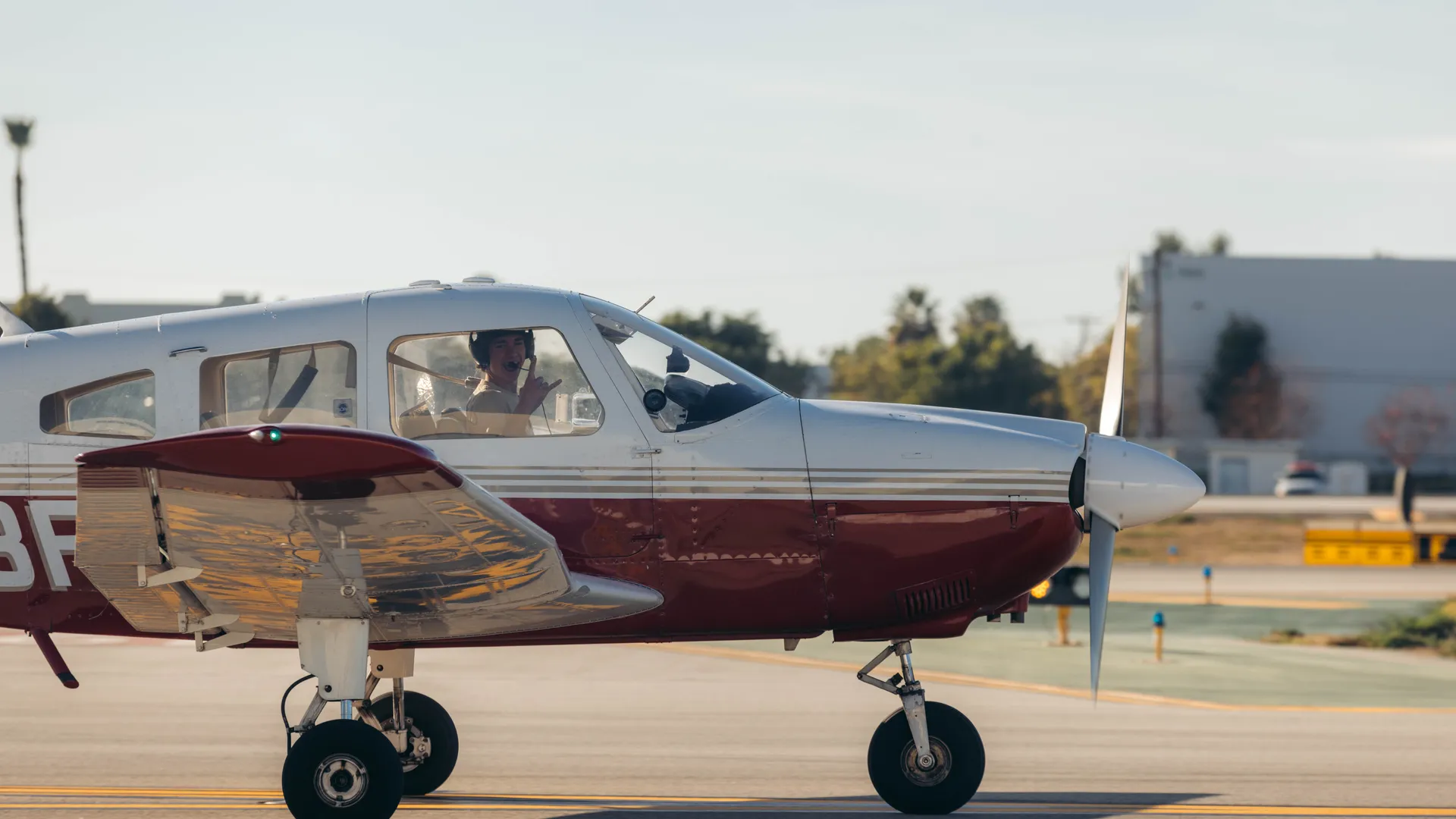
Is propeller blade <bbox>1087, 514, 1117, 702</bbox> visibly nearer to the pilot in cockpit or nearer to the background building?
the pilot in cockpit

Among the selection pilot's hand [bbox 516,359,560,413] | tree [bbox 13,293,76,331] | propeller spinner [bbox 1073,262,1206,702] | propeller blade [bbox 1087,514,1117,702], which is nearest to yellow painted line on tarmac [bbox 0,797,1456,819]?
propeller blade [bbox 1087,514,1117,702]

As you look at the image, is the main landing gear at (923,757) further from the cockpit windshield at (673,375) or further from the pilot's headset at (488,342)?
the pilot's headset at (488,342)

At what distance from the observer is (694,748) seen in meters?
10.7

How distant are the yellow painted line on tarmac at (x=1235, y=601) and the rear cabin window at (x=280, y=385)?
18.7 metres

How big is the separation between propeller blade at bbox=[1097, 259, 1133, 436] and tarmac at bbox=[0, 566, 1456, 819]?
6.96 ft

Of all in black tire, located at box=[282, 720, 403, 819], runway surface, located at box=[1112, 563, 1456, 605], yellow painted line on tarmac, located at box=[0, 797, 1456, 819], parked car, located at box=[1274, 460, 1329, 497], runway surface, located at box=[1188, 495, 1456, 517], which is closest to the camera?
black tire, located at box=[282, 720, 403, 819]

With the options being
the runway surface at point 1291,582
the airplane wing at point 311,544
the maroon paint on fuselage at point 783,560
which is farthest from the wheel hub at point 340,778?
the runway surface at point 1291,582

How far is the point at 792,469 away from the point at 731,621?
871 millimetres

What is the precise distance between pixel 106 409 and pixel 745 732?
5493mm

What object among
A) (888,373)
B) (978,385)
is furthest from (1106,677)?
(888,373)

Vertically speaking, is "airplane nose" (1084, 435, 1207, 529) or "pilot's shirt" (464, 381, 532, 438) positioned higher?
"pilot's shirt" (464, 381, 532, 438)

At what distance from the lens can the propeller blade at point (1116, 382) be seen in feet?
28.7

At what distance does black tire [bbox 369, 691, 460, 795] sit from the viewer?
9008 millimetres

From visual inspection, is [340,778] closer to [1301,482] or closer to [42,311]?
[42,311]
